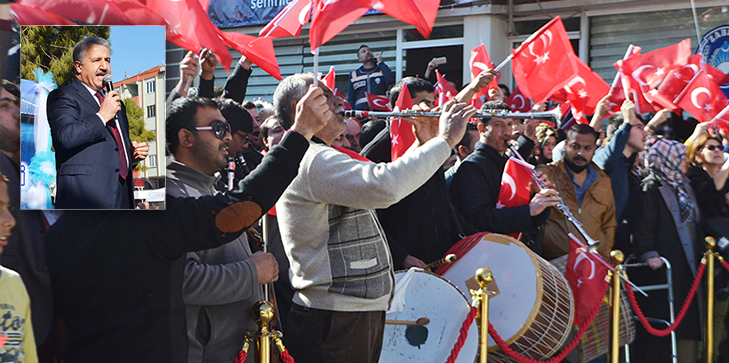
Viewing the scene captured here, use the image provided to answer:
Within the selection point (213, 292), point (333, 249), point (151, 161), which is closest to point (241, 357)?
point (213, 292)

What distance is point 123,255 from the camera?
2.63 metres

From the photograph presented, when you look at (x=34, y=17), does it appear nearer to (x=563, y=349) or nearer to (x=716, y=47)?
(x=563, y=349)

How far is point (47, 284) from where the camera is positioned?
262 centimetres

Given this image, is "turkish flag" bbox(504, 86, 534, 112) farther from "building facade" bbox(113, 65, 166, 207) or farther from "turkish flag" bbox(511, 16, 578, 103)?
"building facade" bbox(113, 65, 166, 207)

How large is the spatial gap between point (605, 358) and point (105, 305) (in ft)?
13.6

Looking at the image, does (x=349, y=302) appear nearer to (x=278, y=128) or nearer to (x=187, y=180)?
(x=187, y=180)

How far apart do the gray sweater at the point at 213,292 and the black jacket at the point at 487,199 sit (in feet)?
8.11

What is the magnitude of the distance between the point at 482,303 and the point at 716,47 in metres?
8.09

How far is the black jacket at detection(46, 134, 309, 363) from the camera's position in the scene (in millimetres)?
2615

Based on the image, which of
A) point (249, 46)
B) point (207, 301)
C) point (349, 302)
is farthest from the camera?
point (249, 46)

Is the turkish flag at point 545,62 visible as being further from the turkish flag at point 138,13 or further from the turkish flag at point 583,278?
the turkish flag at point 138,13

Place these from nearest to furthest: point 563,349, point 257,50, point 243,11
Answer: point 257,50 → point 563,349 → point 243,11

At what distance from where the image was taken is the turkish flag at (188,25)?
2736 mm

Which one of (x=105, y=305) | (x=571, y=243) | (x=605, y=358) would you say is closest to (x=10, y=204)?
(x=105, y=305)
